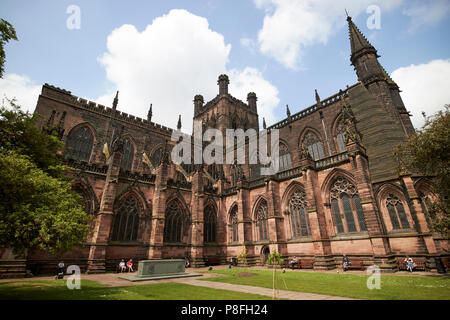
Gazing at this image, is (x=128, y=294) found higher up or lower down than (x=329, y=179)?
lower down

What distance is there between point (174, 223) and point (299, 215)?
12.3 meters

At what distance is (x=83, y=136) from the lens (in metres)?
27.2

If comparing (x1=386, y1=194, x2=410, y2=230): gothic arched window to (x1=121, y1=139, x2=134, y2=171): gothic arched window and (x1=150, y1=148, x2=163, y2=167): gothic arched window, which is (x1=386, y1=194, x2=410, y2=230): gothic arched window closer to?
(x1=150, y1=148, x2=163, y2=167): gothic arched window

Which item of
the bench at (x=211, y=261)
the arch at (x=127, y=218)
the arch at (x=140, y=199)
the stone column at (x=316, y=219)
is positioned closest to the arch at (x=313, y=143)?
the stone column at (x=316, y=219)

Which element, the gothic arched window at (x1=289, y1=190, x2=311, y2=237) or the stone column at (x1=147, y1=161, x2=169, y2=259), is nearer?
the gothic arched window at (x1=289, y1=190, x2=311, y2=237)

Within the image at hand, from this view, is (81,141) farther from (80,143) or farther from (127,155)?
(127,155)

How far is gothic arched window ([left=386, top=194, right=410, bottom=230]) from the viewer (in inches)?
577

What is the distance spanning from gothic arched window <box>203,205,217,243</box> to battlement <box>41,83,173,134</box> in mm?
15789

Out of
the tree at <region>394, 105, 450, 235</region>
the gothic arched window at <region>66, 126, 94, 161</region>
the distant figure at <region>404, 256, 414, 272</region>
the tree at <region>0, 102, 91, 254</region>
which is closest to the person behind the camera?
the tree at <region>0, 102, 91, 254</region>

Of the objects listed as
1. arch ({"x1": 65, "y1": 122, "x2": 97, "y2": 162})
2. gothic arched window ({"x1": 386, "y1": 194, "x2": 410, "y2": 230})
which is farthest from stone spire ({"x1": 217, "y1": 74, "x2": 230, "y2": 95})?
gothic arched window ({"x1": 386, "y1": 194, "x2": 410, "y2": 230})

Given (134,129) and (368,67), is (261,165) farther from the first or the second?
(134,129)

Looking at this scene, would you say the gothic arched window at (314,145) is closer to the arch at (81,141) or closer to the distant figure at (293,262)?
the distant figure at (293,262)

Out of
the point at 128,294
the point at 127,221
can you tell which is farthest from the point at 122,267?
the point at 128,294

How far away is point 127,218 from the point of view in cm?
2009
